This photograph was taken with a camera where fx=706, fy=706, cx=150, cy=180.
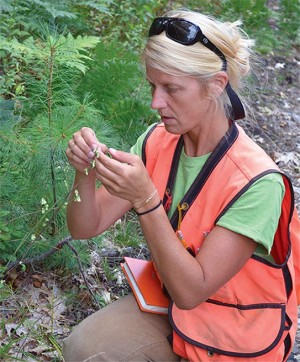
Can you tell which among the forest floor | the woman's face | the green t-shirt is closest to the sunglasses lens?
the woman's face

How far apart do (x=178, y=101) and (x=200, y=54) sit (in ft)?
0.64

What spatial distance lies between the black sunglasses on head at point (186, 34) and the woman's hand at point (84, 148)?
0.48 m

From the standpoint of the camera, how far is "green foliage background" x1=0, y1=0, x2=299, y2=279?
12.1ft

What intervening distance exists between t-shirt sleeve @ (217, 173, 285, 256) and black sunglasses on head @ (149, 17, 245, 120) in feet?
1.32

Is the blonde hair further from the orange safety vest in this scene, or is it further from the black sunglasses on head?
the orange safety vest

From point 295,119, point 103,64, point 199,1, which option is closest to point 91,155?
point 103,64

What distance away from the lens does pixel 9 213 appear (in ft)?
12.1

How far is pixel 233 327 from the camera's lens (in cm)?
267

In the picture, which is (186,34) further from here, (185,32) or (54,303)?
(54,303)

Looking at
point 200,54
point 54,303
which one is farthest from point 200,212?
point 54,303

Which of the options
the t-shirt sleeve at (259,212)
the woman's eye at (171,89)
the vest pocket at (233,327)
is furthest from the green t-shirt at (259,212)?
the woman's eye at (171,89)

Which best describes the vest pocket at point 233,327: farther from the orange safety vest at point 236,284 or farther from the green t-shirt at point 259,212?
the green t-shirt at point 259,212

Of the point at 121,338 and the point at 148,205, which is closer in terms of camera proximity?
the point at 148,205

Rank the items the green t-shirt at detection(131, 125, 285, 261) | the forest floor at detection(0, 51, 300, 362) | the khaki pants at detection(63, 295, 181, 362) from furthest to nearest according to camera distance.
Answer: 1. the forest floor at detection(0, 51, 300, 362)
2. the khaki pants at detection(63, 295, 181, 362)
3. the green t-shirt at detection(131, 125, 285, 261)
